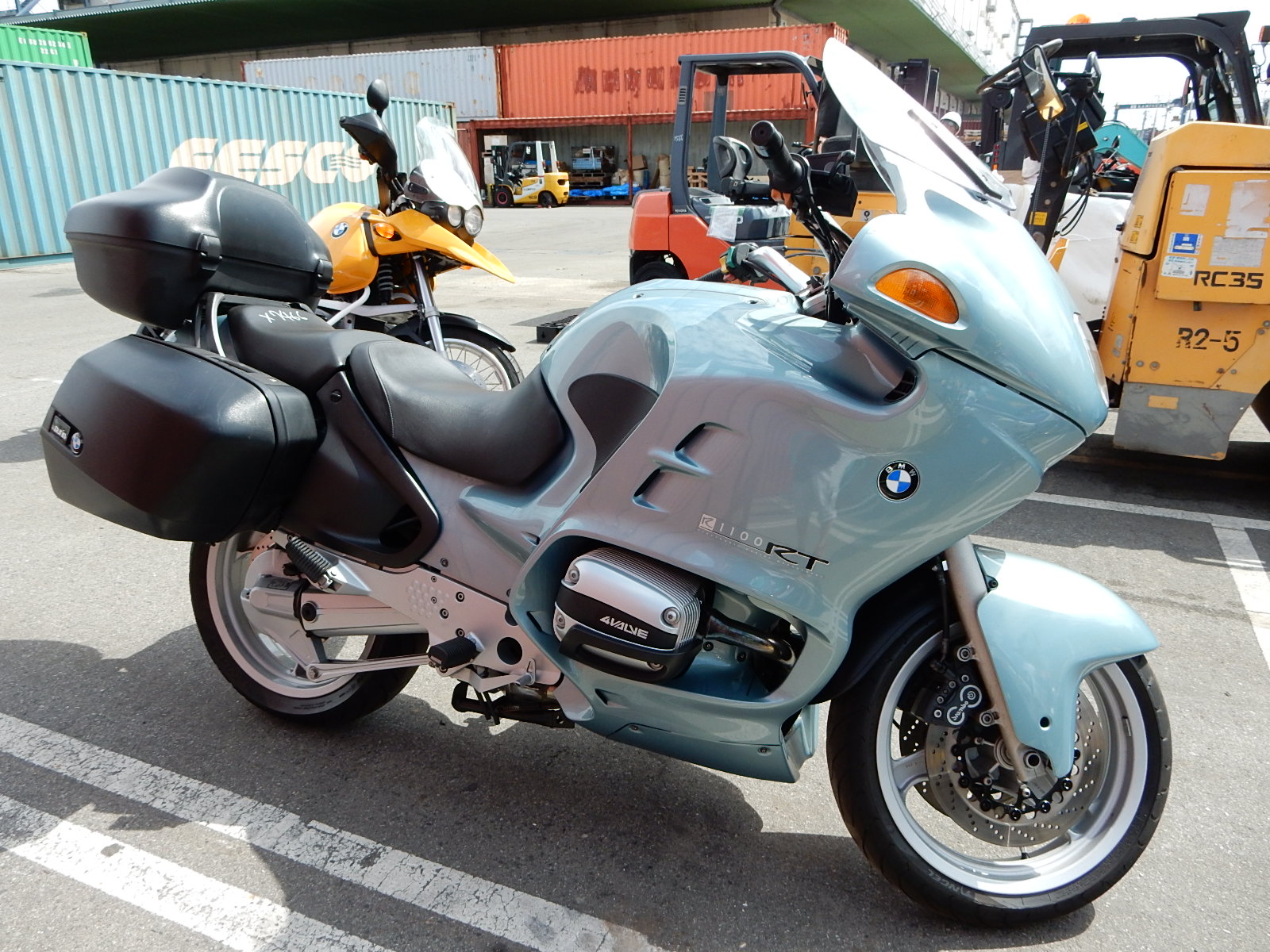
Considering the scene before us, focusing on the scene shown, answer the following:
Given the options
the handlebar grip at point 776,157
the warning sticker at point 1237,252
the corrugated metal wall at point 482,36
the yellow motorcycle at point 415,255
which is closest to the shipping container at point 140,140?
the yellow motorcycle at point 415,255

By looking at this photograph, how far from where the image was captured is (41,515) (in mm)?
4535

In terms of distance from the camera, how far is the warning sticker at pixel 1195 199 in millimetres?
4512

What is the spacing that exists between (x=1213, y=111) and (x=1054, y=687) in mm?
6196

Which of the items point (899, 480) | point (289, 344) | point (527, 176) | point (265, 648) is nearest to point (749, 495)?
point (899, 480)

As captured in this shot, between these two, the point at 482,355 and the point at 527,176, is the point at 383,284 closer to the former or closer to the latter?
the point at 482,355

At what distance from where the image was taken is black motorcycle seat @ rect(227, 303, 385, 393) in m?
2.44

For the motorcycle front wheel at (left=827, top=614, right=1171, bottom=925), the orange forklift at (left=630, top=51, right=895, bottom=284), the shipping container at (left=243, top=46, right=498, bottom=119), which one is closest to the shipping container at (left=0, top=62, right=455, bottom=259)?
the orange forklift at (left=630, top=51, right=895, bottom=284)

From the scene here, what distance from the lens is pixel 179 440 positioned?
2.21 metres

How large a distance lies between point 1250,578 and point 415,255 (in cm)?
446

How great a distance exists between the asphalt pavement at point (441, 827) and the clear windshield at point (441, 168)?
8.78ft

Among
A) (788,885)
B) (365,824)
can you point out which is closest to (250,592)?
(365,824)

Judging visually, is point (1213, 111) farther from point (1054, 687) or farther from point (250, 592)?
point (250, 592)

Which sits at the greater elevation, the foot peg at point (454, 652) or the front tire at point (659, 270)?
the foot peg at point (454, 652)

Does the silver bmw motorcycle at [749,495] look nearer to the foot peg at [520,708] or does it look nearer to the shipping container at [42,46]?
the foot peg at [520,708]
